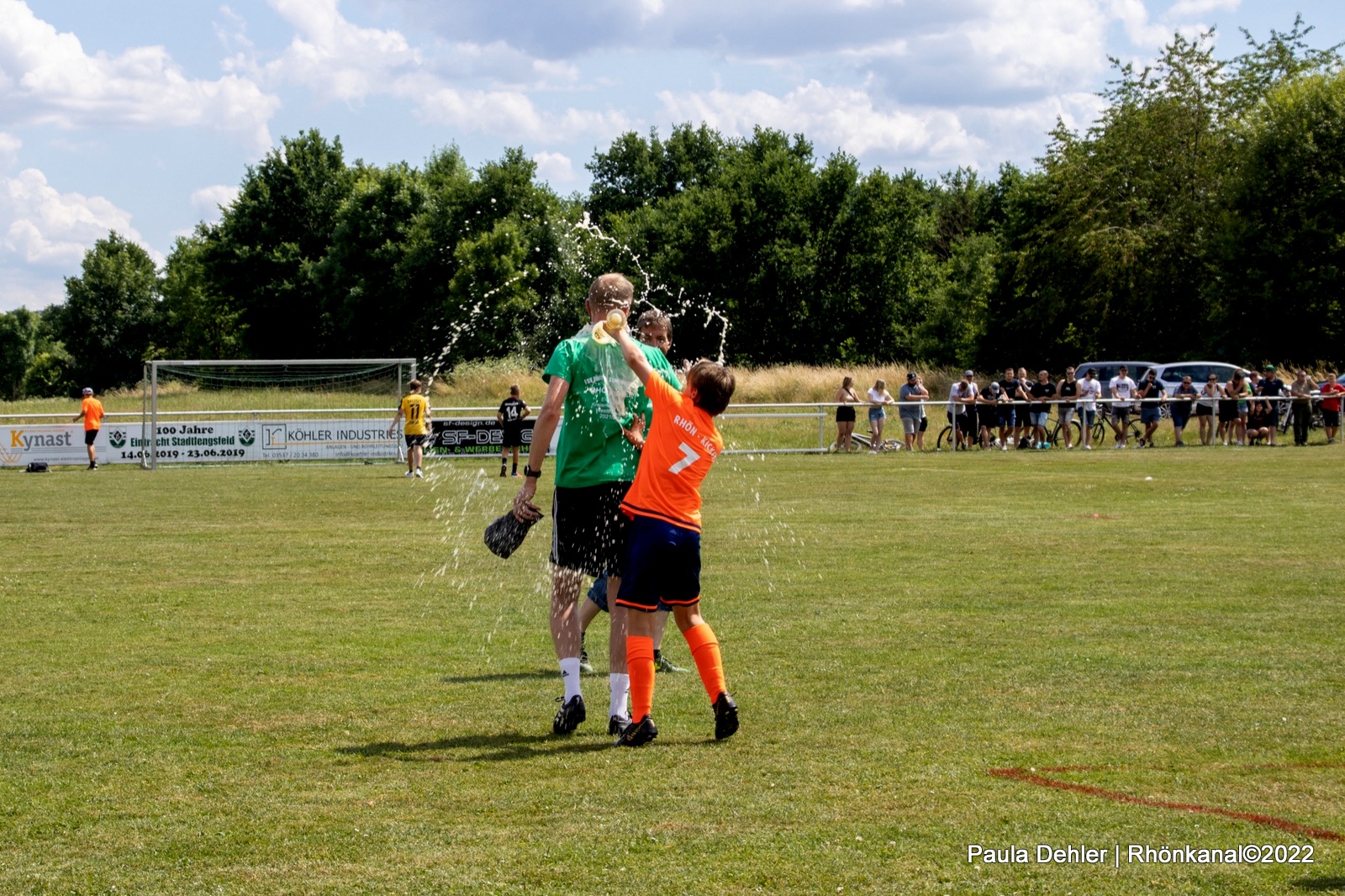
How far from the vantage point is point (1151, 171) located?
56219 millimetres

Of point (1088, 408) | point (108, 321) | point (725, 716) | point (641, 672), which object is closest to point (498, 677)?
point (641, 672)

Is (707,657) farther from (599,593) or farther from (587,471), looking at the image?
(599,593)

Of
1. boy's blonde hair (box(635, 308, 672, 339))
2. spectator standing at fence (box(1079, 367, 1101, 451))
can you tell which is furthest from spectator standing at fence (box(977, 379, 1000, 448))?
boy's blonde hair (box(635, 308, 672, 339))

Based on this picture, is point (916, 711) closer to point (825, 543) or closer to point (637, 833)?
point (637, 833)

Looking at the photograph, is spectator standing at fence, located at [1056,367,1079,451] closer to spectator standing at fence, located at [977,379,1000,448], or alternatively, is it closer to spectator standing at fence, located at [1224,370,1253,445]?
spectator standing at fence, located at [977,379,1000,448]

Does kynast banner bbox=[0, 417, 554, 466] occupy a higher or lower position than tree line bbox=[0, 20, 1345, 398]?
lower

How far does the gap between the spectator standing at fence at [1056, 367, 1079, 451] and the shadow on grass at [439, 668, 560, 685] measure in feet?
85.4

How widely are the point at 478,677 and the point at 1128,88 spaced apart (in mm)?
55721

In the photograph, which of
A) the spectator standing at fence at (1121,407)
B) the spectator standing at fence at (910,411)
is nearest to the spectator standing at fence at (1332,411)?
the spectator standing at fence at (1121,407)

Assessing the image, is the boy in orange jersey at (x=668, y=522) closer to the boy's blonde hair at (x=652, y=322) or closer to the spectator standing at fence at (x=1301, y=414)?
the boy's blonde hair at (x=652, y=322)

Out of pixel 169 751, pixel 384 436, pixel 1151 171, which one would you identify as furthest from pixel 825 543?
pixel 1151 171

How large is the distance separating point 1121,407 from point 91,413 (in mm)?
23663

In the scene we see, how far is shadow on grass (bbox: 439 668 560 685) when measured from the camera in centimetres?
777

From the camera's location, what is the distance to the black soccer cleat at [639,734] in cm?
621
